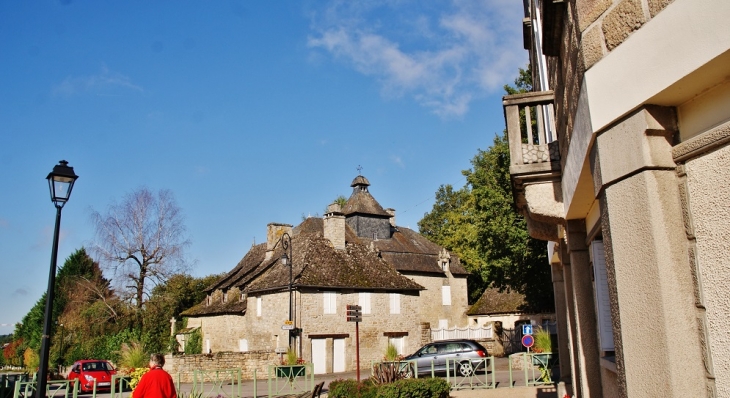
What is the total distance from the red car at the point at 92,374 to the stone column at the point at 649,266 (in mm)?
23862

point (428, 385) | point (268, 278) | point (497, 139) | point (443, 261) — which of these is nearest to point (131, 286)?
point (268, 278)

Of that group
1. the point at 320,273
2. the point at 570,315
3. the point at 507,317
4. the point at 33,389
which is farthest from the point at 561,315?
the point at 507,317

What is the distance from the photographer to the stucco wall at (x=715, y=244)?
2852 mm

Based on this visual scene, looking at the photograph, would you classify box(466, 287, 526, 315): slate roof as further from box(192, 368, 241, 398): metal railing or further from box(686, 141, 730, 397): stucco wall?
box(686, 141, 730, 397): stucco wall

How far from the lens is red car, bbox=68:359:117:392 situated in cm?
2319

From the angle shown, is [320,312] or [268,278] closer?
[320,312]

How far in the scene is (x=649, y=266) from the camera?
3.15 meters

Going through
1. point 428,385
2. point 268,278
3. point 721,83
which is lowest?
point 428,385

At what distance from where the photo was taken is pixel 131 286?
3725 cm

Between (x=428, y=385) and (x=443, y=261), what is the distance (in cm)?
2997

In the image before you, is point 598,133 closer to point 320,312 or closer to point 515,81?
point 515,81

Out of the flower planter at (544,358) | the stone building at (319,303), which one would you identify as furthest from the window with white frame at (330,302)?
the flower planter at (544,358)

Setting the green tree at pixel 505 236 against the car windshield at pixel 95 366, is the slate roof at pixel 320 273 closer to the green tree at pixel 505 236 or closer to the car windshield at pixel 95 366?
the green tree at pixel 505 236

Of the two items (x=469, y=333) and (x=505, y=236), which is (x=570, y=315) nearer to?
(x=505, y=236)
